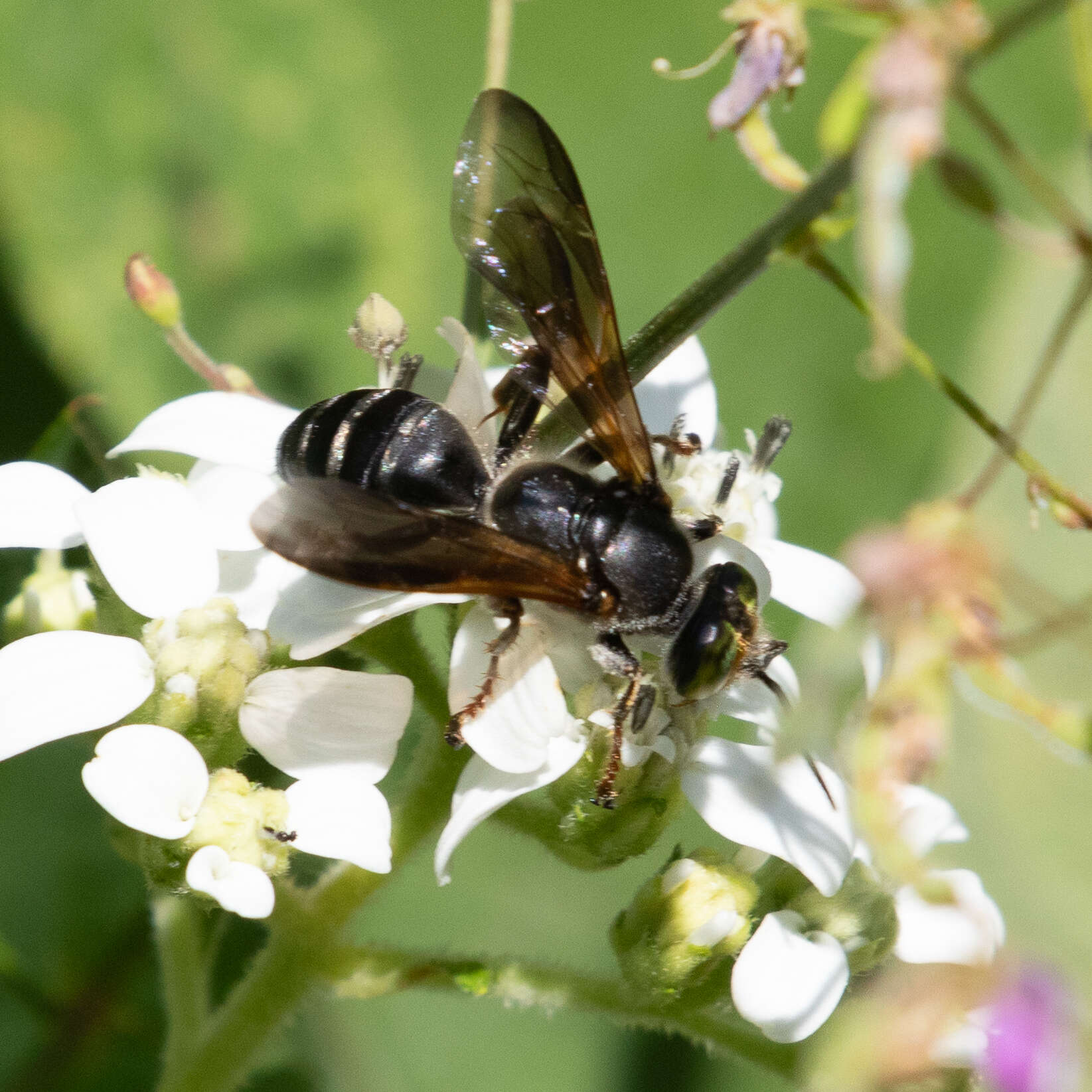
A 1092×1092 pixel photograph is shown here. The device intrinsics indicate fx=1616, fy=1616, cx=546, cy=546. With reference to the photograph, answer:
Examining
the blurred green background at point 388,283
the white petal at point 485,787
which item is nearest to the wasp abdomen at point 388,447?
the white petal at point 485,787

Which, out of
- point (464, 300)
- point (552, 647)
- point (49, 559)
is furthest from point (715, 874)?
point (49, 559)

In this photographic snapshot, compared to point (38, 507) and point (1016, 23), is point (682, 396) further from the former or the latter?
point (1016, 23)

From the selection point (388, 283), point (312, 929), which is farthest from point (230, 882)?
point (388, 283)

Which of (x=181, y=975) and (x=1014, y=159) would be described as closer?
(x=1014, y=159)

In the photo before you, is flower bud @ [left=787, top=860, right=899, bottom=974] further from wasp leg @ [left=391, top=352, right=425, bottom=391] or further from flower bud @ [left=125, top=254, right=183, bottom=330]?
flower bud @ [left=125, top=254, right=183, bottom=330]

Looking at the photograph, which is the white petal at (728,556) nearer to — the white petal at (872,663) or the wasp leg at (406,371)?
the wasp leg at (406,371)

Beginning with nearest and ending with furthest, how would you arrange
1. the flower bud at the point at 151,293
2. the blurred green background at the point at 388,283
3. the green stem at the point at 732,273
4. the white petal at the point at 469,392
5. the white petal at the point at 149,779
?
the green stem at the point at 732,273 < the white petal at the point at 149,779 < the white petal at the point at 469,392 < the flower bud at the point at 151,293 < the blurred green background at the point at 388,283

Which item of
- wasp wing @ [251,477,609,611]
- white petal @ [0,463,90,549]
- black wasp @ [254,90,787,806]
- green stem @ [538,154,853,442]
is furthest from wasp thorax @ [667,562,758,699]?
white petal @ [0,463,90,549]
